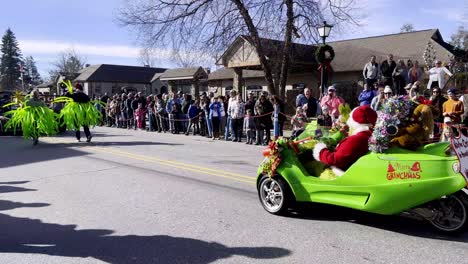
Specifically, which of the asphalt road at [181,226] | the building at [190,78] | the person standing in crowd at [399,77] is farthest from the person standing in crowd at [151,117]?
the building at [190,78]

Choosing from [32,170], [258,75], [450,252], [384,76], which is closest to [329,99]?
[384,76]

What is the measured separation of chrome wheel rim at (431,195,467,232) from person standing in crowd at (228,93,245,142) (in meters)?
12.0

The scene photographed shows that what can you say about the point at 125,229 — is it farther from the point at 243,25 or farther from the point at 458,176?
the point at 243,25

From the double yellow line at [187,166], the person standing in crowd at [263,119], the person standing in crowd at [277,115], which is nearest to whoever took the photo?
the double yellow line at [187,166]

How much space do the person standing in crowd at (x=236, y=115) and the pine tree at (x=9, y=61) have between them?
112356 mm

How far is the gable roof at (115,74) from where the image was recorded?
7086 cm

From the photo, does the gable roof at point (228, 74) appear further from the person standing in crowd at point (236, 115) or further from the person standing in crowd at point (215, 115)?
the person standing in crowd at point (236, 115)

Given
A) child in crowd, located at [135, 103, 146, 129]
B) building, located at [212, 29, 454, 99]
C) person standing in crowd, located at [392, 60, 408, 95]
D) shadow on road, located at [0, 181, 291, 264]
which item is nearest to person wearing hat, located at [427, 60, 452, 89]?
person standing in crowd, located at [392, 60, 408, 95]

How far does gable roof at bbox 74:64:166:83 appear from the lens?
232 ft

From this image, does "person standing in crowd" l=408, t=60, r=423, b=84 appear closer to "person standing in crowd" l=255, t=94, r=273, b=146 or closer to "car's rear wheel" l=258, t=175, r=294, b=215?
"person standing in crowd" l=255, t=94, r=273, b=146

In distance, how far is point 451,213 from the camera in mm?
5105

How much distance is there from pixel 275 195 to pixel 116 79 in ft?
231

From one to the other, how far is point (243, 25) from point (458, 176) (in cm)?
1756

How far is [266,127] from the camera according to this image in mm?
15695
